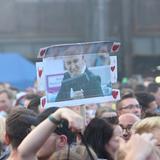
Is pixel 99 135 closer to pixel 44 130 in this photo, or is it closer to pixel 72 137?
pixel 72 137

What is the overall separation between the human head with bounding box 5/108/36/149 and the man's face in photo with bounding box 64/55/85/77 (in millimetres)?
425

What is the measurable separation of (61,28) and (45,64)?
2730 cm

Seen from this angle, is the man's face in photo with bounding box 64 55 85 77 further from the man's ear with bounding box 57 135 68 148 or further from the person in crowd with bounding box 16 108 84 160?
the person in crowd with bounding box 16 108 84 160

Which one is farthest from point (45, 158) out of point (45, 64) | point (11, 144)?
point (45, 64)

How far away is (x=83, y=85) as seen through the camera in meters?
5.07

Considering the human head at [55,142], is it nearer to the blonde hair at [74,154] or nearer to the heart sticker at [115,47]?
the blonde hair at [74,154]

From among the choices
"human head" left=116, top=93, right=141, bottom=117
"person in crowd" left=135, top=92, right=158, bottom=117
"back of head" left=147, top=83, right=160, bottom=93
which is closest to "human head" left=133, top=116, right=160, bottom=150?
"human head" left=116, top=93, right=141, bottom=117

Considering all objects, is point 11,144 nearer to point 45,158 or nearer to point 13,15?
point 45,158

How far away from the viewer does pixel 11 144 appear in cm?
491

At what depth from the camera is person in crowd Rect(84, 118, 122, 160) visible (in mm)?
5395

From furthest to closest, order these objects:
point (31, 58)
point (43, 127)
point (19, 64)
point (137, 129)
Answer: point (31, 58), point (19, 64), point (137, 129), point (43, 127)

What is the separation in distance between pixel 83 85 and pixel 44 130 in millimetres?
837

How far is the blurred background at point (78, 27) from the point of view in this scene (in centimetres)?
3138

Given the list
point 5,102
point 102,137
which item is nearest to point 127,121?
point 102,137
